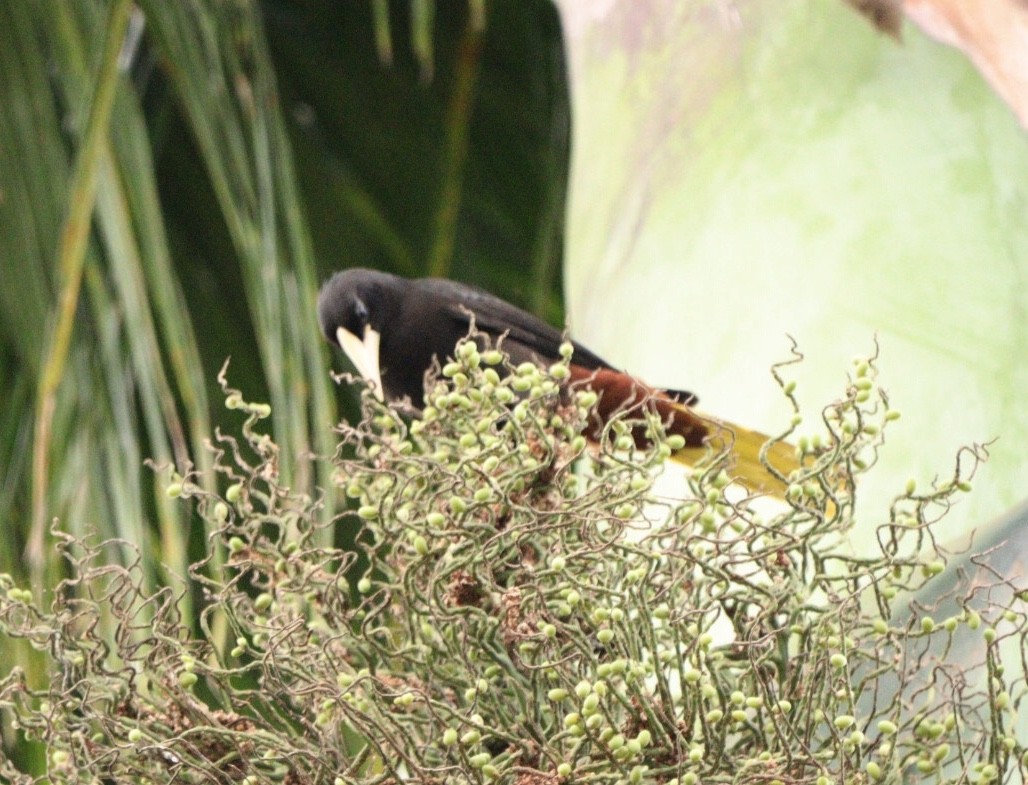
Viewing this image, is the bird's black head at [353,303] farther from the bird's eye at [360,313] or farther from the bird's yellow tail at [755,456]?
the bird's yellow tail at [755,456]

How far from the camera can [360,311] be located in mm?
1379

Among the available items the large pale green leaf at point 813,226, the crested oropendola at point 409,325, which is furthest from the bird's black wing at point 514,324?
the large pale green leaf at point 813,226

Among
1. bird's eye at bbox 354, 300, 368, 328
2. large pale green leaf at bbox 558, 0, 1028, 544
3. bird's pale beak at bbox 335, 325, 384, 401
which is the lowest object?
bird's pale beak at bbox 335, 325, 384, 401

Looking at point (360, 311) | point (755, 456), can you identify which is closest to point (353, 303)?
point (360, 311)

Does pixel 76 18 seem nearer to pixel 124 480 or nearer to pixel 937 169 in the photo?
pixel 124 480

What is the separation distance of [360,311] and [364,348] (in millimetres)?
39

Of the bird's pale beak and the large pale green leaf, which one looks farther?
the bird's pale beak

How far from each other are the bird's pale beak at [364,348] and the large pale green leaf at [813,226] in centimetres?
33

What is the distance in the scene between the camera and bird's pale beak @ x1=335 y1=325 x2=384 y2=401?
1.35m

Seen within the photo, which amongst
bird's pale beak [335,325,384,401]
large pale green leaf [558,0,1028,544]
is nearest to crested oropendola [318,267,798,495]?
bird's pale beak [335,325,384,401]

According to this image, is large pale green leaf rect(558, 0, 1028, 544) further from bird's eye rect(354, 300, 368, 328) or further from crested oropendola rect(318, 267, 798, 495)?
bird's eye rect(354, 300, 368, 328)

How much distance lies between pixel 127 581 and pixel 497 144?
54.2 inches

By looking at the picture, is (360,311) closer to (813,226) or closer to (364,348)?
(364,348)

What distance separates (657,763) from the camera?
2.04 feet
